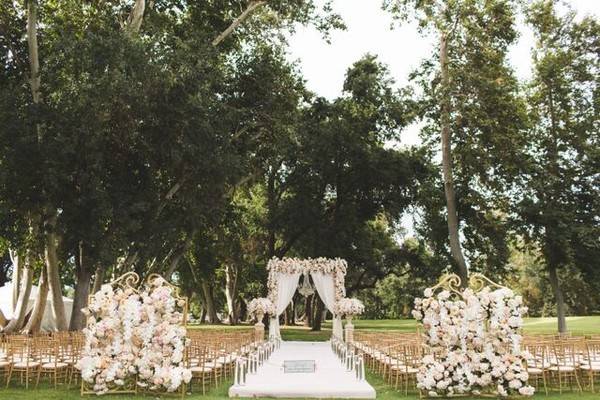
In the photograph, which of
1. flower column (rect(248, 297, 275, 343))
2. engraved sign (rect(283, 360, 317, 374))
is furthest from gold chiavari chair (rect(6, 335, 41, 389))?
flower column (rect(248, 297, 275, 343))

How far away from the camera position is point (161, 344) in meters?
9.28

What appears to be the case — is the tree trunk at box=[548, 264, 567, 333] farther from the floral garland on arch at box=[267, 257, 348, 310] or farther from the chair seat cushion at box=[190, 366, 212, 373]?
the chair seat cushion at box=[190, 366, 212, 373]

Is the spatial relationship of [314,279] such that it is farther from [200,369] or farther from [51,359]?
[51,359]

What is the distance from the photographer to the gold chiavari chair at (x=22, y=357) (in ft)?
33.2

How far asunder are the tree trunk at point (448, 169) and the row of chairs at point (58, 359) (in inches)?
571

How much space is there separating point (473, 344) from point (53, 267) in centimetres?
1236

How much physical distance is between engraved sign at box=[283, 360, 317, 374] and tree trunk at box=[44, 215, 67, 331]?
27.2 feet

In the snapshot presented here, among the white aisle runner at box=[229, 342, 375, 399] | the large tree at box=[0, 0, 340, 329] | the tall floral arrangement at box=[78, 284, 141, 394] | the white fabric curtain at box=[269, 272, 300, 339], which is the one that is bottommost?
the white aisle runner at box=[229, 342, 375, 399]

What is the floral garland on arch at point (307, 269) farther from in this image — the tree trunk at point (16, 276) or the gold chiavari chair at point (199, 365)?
the tree trunk at point (16, 276)

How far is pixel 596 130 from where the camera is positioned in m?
23.5

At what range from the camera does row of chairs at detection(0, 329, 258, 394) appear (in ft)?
33.9

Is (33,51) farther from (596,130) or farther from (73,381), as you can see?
(596,130)

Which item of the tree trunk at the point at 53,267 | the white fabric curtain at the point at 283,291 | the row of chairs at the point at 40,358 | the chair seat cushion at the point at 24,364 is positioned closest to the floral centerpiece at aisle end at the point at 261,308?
the white fabric curtain at the point at 283,291

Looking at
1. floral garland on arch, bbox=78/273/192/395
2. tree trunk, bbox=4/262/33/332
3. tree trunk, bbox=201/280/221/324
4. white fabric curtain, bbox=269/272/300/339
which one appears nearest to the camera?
floral garland on arch, bbox=78/273/192/395
